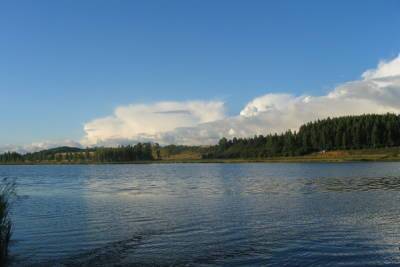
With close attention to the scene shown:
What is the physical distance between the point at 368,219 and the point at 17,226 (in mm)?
26655

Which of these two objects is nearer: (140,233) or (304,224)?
(140,233)

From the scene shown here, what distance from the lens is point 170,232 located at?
1233 inches

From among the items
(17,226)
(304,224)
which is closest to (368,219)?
(304,224)

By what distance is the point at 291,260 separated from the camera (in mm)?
23047

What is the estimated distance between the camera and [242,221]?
35.7 metres

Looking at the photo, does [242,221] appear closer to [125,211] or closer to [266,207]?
[266,207]

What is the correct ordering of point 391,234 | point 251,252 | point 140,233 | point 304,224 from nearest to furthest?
point 251,252
point 391,234
point 140,233
point 304,224

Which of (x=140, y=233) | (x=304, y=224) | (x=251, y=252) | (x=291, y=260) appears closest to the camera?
(x=291, y=260)

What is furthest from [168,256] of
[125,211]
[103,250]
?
[125,211]

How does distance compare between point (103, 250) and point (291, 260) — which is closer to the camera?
point (291, 260)

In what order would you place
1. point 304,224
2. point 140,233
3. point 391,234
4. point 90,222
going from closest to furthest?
point 391,234
point 140,233
point 304,224
point 90,222

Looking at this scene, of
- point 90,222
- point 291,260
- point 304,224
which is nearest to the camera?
point 291,260

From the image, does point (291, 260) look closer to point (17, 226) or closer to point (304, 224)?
point (304, 224)

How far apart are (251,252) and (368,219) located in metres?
14.3
